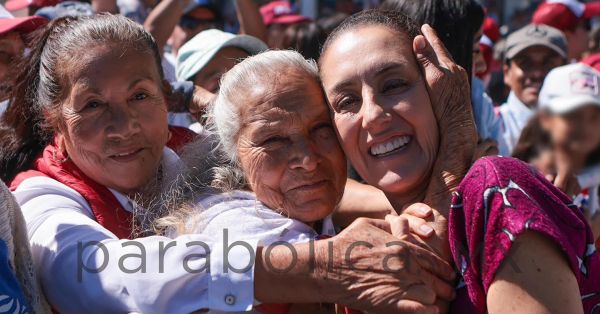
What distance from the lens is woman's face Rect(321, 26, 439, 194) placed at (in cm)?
244

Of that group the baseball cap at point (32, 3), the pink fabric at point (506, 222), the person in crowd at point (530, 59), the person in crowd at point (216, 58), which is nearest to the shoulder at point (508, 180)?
the pink fabric at point (506, 222)

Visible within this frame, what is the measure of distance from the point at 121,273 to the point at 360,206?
1.09 meters

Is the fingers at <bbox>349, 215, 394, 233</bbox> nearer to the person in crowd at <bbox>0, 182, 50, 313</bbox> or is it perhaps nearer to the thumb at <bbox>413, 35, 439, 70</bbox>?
the thumb at <bbox>413, 35, 439, 70</bbox>

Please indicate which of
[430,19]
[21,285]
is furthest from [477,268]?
[430,19]

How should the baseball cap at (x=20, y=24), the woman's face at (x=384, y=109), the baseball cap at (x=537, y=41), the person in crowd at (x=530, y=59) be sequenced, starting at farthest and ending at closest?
the baseball cap at (x=537, y=41)
the person in crowd at (x=530, y=59)
the baseball cap at (x=20, y=24)
the woman's face at (x=384, y=109)

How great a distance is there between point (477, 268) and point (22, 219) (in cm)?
129

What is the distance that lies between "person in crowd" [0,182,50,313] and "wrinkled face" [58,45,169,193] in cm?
50

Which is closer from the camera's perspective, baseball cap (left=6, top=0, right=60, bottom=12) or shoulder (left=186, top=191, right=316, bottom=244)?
shoulder (left=186, top=191, right=316, bottom=244)

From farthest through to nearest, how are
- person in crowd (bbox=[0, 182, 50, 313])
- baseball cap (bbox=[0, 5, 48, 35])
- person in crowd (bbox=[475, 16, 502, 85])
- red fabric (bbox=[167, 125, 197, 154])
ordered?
person in crowd (bbox=[475, 16, 502, 85]) < baseball cap (bbox=[0, 5, 48, 35]) < red fabric (bbox=[167, 125, 197, 154]) < person in crowd (bbox=[0, 182, 50, 313])

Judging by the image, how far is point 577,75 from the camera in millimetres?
4176

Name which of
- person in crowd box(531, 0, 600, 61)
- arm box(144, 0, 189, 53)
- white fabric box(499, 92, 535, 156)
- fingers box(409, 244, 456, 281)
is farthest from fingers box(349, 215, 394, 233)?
person in crowd box(531, 0, 600, 61)

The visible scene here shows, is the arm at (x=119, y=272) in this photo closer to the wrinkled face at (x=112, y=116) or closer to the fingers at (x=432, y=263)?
the wrinkled face at (x=112, y=116)

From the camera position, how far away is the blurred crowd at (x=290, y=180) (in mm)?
1930

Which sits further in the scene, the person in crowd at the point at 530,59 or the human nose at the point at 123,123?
the person in crowd at the point at 530,59
